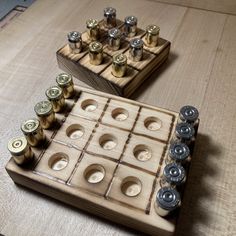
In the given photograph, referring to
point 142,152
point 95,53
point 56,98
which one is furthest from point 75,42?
point 142,152

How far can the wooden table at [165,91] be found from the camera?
0.43m

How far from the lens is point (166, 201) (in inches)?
15.0

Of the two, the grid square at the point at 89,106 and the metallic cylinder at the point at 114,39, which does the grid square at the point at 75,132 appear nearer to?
the grid square at the point at 89,106

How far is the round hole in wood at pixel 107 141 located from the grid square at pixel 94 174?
0.11 ft

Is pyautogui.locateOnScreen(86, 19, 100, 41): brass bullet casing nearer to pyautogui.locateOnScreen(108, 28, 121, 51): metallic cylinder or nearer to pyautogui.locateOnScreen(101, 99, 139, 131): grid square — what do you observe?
pyautogui.locateOnScreen(108, 28, 121, 51): metallic cylinder

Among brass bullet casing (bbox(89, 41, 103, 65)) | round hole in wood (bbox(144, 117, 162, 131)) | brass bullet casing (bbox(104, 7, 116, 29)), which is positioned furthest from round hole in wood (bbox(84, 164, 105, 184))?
brass bullet casing (bbox(104, 7, 116, 29))

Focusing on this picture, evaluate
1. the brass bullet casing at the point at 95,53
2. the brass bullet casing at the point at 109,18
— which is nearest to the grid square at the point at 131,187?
the brass bullet casing at the point at 95,53

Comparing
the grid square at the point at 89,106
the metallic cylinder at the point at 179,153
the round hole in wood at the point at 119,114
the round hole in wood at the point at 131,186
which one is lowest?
the round hole in wood at the point at 131,186

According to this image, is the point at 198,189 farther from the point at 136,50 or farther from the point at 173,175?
the point at 136,50

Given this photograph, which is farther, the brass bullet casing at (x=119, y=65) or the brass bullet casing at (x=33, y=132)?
the brass bullet casing at (x=119, y=65)

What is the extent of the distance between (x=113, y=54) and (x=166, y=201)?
0.33 meters

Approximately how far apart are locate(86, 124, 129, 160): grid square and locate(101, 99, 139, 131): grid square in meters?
0.01

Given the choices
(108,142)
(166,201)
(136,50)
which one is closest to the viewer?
(166,201)

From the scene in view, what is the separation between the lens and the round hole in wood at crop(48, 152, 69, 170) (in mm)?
456
